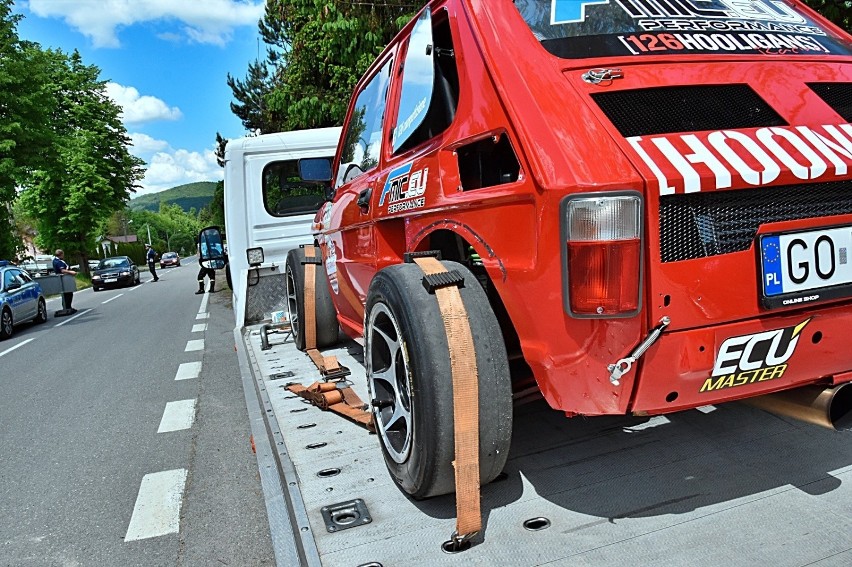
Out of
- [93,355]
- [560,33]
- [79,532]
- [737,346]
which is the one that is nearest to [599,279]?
[737,346]

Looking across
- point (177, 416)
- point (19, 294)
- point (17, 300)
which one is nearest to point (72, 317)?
point (19, 294)

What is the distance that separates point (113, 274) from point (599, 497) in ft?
91.9

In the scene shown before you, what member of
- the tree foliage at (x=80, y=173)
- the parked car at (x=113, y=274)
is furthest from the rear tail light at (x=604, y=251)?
the parked car at (x=113, y=274)

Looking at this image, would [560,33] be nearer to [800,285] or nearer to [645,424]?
[800,285]

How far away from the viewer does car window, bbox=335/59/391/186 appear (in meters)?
3.23

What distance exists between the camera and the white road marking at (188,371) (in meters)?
6.12

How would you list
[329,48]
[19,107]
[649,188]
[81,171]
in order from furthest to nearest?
[81,171]
[19,107]
[329,48]
[649,188]

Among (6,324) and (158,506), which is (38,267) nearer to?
(6,324)

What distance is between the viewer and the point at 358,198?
331 cm

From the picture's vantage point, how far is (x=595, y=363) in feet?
5.61

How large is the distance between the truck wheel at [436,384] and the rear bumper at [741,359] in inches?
17.7

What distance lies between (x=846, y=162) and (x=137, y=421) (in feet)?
15.5

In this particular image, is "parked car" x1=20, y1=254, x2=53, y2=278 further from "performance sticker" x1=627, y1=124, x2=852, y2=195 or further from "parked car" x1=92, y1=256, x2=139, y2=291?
"performance sticker" x1=627, y1=124, x2=852, y2=195

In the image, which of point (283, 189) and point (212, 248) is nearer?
point (283, 189)
